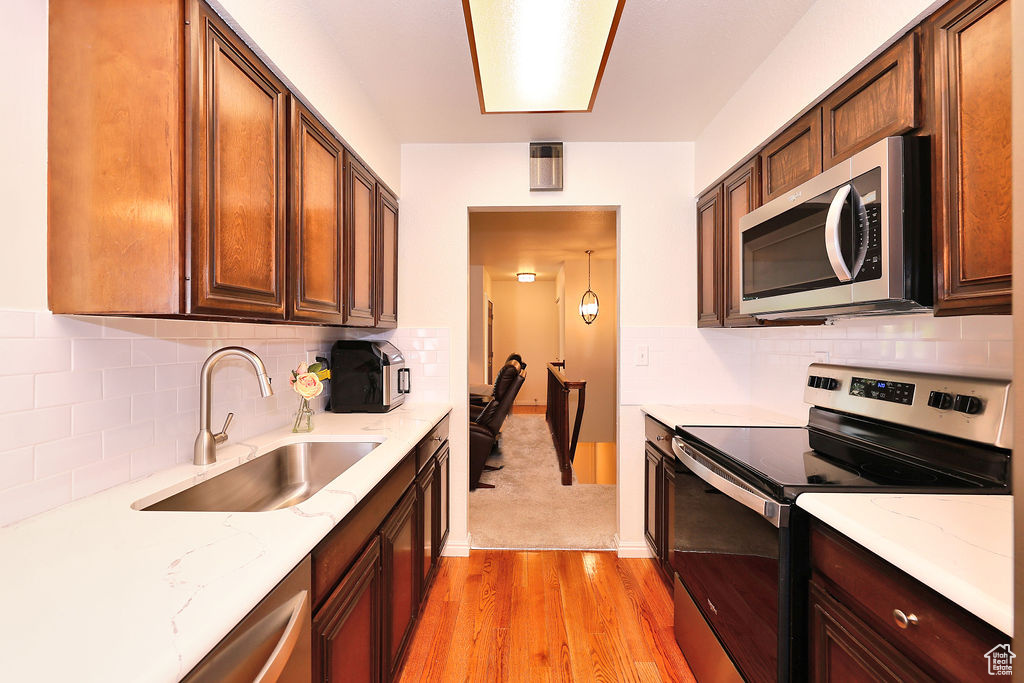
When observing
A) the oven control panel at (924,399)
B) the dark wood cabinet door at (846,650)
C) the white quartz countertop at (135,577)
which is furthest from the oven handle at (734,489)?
the white quartz countertop at (135,577)

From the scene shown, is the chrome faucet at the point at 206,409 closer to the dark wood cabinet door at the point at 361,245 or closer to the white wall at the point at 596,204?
the dark wood cabinet door at the point at 361,245

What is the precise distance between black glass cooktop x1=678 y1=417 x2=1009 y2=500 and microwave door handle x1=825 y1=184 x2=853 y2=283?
1.82ft

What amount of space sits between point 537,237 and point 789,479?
435 cm

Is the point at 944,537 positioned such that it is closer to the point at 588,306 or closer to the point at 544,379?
the point at 588,306

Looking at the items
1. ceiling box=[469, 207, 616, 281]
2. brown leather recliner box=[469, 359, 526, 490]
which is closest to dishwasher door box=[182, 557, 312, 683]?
ceiling box=[469, 207, 616, 281]

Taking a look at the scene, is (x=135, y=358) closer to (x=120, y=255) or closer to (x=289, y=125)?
(x=120, y=255)

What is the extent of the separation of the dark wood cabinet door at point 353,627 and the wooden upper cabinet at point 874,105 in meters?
1.89

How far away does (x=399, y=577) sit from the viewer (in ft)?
5.75

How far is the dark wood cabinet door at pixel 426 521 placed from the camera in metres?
2.05

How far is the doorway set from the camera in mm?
3277

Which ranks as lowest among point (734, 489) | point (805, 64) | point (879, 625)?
point (879, 625)

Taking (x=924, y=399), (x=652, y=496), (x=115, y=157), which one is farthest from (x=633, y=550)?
(x=115, y=157)

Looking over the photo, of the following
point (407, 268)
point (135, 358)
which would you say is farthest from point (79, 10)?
point (407, 268)

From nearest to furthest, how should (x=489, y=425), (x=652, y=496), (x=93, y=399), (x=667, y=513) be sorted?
(x=93, y=399), (x=667, y=513), (x=652, y=496), (x=489, y=425)
